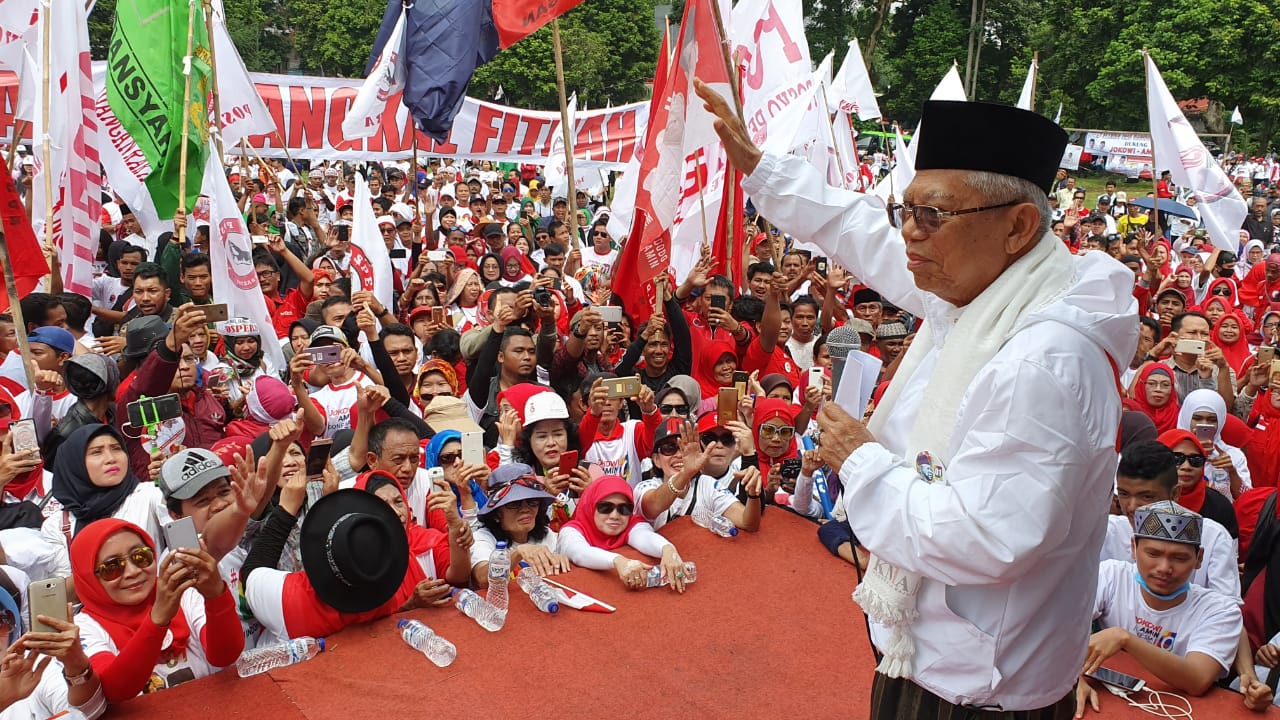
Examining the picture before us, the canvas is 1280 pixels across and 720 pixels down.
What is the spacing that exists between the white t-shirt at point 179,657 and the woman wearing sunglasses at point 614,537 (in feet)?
4.53

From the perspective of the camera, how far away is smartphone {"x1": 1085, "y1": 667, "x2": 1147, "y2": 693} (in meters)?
3.03

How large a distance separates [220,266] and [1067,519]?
5.77 meters

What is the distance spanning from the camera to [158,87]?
24.7ft

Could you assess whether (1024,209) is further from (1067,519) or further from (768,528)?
(768,528)

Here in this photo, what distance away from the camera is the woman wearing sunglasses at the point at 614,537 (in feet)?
12.0

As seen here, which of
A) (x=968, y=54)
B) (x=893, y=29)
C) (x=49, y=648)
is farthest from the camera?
(x=893, y=29)

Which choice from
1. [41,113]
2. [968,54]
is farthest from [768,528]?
[968,54]

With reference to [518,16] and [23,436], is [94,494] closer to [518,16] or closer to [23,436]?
[23,436]

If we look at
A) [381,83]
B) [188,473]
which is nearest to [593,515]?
[188,473]

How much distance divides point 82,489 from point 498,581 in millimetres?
1933

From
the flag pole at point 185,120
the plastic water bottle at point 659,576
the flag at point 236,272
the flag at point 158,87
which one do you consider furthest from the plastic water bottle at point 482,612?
the flag at point 158,87

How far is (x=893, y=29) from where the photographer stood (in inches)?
1670

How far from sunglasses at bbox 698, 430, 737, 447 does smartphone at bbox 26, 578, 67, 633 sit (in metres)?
3.05

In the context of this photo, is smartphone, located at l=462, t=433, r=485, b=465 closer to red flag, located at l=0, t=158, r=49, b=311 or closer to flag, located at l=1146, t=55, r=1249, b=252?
red flag, located at l=0, t=158, r=49, b=311
